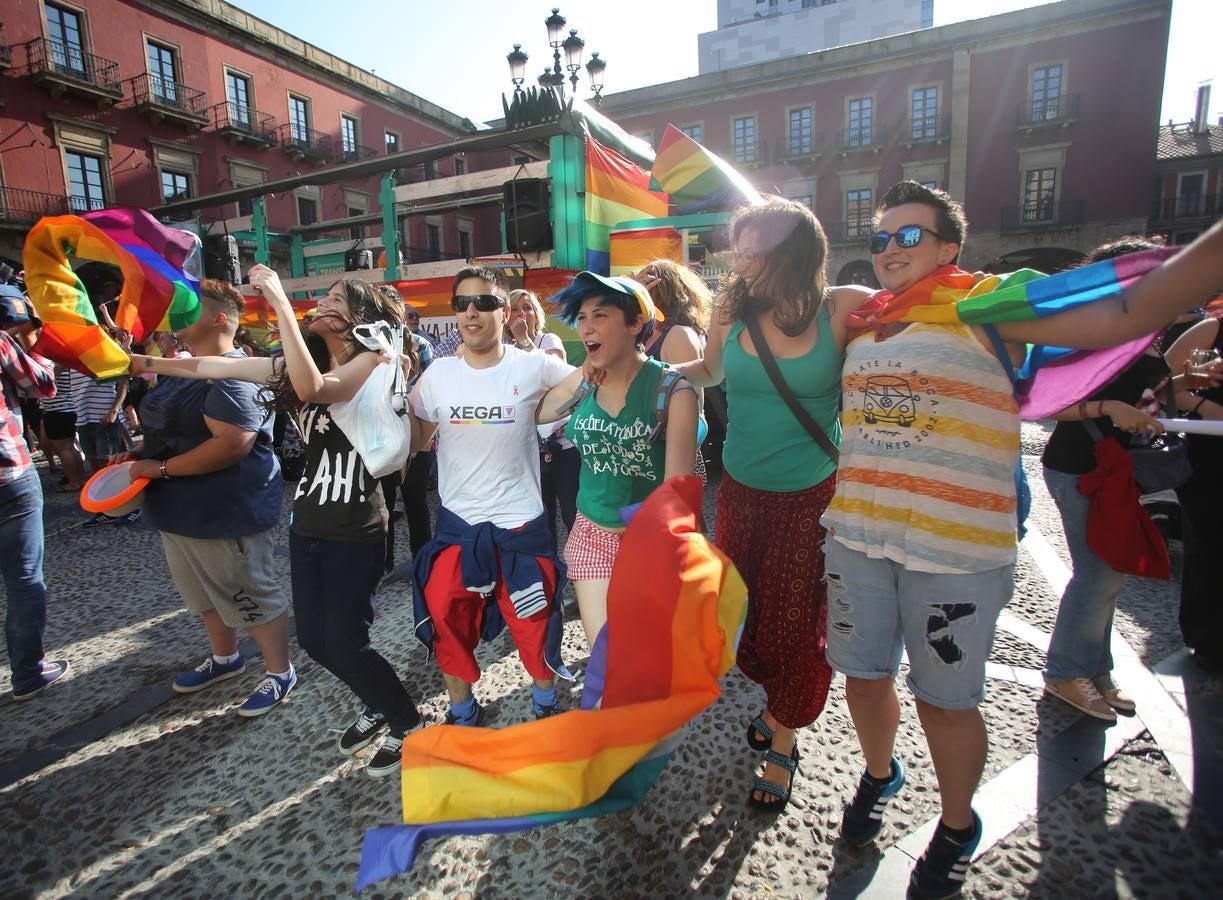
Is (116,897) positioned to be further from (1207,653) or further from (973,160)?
(973,160)

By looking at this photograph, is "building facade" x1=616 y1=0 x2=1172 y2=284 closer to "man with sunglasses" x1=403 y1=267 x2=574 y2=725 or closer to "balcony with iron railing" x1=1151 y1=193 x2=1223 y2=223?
"balcony with iron railing" x1=1151 y1=193 x2=1223 y2=223

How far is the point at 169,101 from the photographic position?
22.1m

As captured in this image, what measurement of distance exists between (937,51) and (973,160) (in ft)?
14.9

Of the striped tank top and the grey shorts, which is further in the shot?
the grey shorts

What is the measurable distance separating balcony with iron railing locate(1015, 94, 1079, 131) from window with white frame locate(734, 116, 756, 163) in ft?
34.1

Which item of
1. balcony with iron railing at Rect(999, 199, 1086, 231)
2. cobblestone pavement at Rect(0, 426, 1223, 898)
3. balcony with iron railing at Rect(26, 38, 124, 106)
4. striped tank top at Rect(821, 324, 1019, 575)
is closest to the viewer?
striped tank top at Rect(821, 324, 1019, 575)

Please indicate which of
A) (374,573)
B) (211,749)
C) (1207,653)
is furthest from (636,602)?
(1207,653)

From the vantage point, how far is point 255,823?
2234mm

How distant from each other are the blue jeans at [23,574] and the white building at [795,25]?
A: 46426 mm

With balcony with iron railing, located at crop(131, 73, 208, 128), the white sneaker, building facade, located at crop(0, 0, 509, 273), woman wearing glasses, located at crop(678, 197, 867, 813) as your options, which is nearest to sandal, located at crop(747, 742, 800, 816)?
woman wearing glasses, located at crop(678, 197, 867, 813)

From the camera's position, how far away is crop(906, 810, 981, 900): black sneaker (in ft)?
5.92

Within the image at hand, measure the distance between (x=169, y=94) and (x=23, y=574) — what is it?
86.4ft

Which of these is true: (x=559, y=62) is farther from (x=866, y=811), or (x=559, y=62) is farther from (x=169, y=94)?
(x=169, y=94)

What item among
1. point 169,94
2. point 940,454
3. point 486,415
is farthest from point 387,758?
point 169,94
